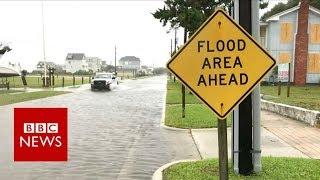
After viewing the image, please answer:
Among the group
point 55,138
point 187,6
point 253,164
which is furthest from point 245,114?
point 187,6

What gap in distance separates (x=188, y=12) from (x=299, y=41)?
18.0 metres

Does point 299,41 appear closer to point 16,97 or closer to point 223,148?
point 16,97

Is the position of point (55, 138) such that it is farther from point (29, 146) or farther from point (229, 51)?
point (229, 51)

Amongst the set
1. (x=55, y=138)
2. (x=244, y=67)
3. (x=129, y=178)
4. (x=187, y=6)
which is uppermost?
(x=187, y=6)

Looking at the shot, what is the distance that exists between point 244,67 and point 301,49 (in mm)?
37667

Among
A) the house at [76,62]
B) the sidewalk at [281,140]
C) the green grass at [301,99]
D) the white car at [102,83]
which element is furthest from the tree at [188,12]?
the house at [76,62]

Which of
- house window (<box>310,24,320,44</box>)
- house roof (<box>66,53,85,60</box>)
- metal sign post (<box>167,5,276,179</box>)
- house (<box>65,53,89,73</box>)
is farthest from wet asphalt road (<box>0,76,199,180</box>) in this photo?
house roof (<box>66,53,85,60</box>)

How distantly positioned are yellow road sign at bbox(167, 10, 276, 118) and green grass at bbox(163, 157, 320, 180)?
314 cm

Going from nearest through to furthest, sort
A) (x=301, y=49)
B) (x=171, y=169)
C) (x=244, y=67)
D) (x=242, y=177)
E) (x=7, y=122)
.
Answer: (x=244, y=67) < (x=242, y=177) < (x=171, y=169) < (x=7, y=122) < (x=301, y=49)

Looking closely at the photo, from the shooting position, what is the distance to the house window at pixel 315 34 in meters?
41.4

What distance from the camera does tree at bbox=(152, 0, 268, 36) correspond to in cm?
2565

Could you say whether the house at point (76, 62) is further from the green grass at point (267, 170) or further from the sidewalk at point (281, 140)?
the green grass at point (267, 170)

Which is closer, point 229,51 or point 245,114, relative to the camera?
point 229,51

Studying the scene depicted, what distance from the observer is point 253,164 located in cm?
809
